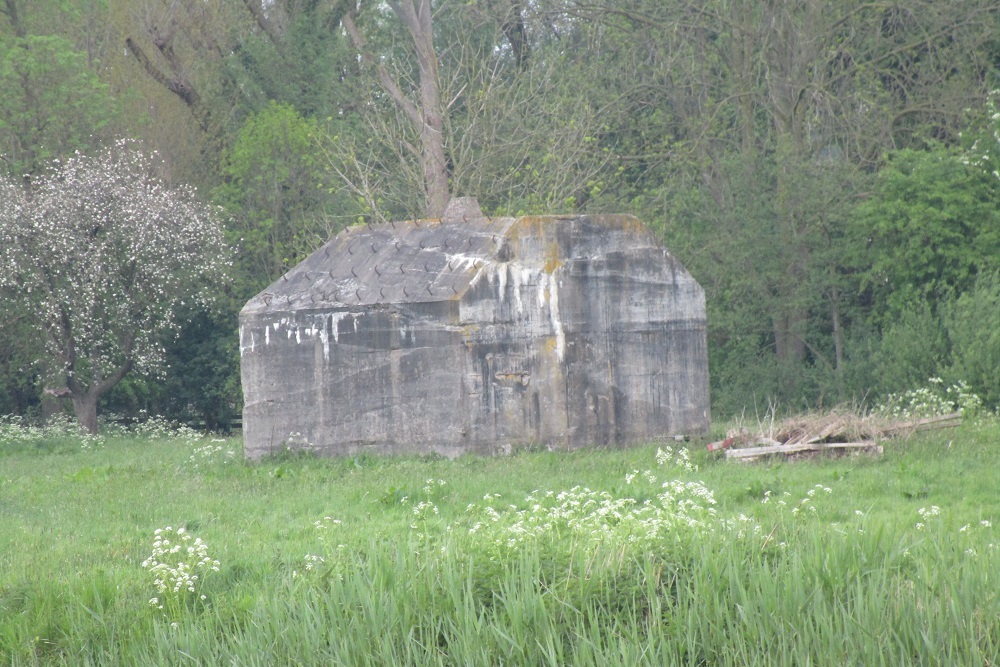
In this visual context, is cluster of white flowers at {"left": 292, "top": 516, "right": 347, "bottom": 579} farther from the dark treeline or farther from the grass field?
the dark treeline

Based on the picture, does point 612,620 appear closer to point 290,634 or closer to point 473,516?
point 290,634

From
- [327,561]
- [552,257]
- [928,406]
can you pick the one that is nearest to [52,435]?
[552,257]

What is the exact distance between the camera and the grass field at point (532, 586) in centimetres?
556

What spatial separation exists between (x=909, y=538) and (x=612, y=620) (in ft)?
6.20

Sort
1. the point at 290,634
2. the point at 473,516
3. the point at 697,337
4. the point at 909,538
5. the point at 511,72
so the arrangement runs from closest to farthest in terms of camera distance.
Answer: the point at 290,634 → the point at 909,538 → the point at 473,516 → the point at 697,337 → the point at 511,72

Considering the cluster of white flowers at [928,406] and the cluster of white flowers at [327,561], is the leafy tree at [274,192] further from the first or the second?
the cluster of white flowers at [327,561]

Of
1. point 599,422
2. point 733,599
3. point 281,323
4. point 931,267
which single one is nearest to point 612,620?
point 733,599

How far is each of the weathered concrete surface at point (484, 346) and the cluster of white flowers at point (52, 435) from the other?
22.8 ft

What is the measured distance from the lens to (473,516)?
9.44 meters

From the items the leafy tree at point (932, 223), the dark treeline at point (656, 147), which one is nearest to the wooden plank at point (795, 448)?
the dark treeline at point (656, 147)

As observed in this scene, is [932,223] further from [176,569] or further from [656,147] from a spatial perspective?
[176,569]

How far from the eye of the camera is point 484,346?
1374 cm

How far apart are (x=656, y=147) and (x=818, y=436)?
48.0 ft

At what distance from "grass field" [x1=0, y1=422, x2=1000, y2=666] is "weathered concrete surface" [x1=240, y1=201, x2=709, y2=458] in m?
3.71
